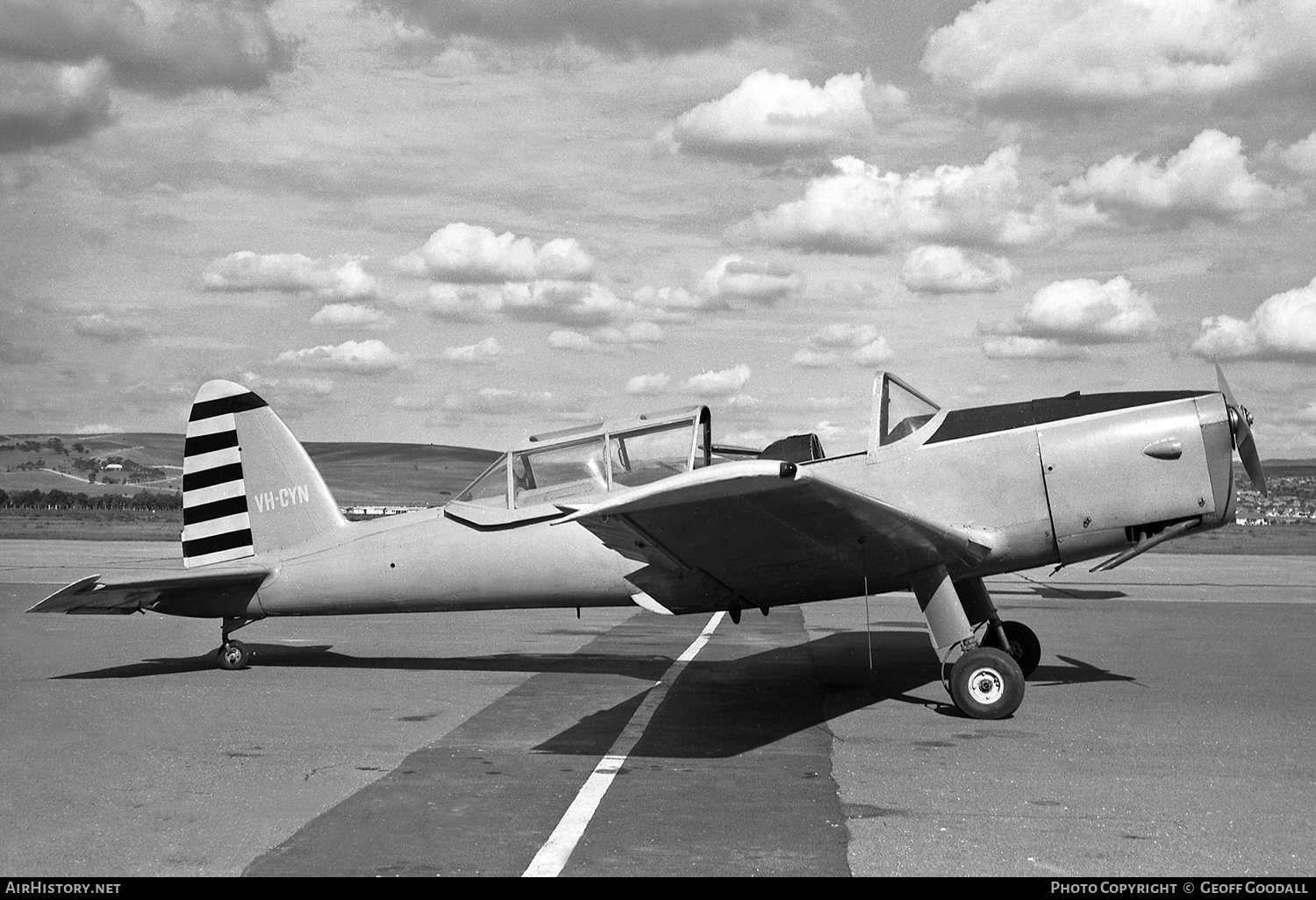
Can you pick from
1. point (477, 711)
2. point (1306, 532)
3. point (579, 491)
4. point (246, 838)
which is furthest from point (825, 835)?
point (1306, 532)

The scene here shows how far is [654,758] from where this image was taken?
21.2 ft

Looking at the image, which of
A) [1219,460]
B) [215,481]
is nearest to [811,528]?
[1219,460]

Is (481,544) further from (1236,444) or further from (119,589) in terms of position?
(1236,444)

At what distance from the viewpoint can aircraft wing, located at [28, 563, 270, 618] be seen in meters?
9.59

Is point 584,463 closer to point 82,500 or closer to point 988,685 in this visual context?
point 988,685

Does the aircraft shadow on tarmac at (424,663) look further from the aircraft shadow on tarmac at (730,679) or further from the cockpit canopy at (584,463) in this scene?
the cockpit canopy at (584,463)

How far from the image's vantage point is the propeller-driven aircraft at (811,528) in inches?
303

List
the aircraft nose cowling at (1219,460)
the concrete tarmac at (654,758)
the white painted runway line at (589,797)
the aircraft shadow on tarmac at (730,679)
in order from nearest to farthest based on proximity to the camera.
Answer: the white painted runway line at (589,797), the concrete tarmac at (654,758), the aircraft shadow on tarmac at (730,679), the aircraft nose cowling at (1219,460)

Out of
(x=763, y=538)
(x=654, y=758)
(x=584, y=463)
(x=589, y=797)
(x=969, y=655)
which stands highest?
(x=584, y=463)

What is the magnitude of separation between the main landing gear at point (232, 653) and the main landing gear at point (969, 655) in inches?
239

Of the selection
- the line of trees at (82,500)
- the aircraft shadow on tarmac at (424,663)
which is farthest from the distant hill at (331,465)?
the aircraft shadow on tarmac at (424,663)

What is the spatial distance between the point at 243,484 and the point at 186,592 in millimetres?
1153

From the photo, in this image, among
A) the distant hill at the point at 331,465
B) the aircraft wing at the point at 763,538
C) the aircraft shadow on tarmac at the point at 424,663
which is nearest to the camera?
the aircraft wing at the point at 763,538

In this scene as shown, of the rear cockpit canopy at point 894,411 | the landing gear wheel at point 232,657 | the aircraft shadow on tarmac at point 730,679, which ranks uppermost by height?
the rear cockpit canopy at point 894,411
